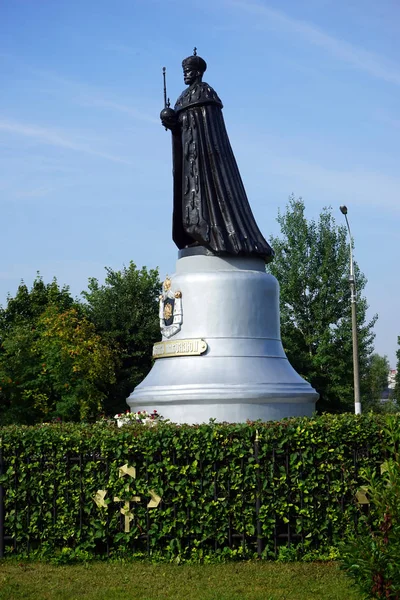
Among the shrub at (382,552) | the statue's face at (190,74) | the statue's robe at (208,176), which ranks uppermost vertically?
the statue's face at (190,74)

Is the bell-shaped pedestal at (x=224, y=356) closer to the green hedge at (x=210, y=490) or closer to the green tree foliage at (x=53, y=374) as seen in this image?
the green hedge at (x=210, y=490)

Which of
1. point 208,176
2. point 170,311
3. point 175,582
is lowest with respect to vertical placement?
point 175,582

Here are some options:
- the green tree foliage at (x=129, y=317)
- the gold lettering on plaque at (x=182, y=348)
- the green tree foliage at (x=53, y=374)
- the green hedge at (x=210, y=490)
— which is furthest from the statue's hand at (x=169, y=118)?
the green tree foliage at (x=129, y=317)

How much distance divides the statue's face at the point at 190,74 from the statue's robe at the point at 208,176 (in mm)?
269

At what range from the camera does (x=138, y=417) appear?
48.5 ft

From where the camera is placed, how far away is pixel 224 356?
1476 centimetres

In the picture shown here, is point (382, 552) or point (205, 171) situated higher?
point (205, 171)

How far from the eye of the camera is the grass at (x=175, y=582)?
8.49m

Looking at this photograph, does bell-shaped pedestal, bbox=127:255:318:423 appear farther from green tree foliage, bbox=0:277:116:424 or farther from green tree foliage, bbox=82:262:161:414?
green tree foliage, bbox=82:262:161:414

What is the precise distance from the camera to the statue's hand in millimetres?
16422

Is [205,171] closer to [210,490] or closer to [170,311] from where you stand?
[170,311]

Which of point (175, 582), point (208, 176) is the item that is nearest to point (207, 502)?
point (175, 582)

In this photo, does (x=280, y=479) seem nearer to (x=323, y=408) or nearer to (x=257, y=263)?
(x=257, y=263)

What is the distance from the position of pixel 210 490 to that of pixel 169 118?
8720mm
